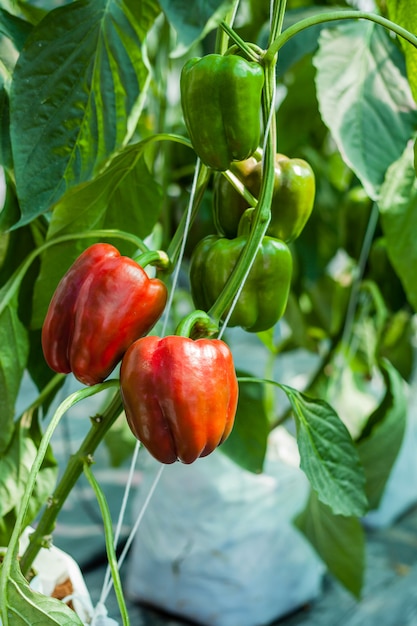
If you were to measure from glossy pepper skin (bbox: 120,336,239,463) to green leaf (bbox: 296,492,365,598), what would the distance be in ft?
1.63

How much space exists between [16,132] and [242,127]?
0.51 feet

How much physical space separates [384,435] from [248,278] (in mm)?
385

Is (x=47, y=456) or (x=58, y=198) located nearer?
(x=58, y=198)

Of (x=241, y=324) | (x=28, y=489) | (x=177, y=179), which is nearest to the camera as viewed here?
(x=28, y=489)

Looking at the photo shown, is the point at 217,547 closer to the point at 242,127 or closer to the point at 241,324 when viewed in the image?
the point at 241,324

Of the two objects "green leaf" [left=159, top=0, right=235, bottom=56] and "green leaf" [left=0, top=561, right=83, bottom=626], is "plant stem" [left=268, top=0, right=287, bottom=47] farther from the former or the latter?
"green leaf" [left=0, top=561, right=83, bottom=626]

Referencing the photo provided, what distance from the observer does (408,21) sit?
1.79 feet

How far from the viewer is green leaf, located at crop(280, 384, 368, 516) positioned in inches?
22.7

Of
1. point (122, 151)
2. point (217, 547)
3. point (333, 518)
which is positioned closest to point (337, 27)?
point (122, 151)

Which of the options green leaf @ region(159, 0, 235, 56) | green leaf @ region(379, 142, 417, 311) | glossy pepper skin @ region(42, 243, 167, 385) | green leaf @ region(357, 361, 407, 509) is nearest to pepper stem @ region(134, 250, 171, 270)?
glossy pepper skin @ region(42, 243, 167, 385)

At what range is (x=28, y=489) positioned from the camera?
1.39ft

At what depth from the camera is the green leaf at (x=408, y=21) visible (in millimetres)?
540

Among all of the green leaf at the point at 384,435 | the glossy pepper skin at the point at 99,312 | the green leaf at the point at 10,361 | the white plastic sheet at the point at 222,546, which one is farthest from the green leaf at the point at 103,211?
the white plastic sheet at the point at 222,546

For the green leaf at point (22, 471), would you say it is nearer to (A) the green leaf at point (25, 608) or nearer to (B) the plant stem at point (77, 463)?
(B) the plant stem at point (77, 463)
